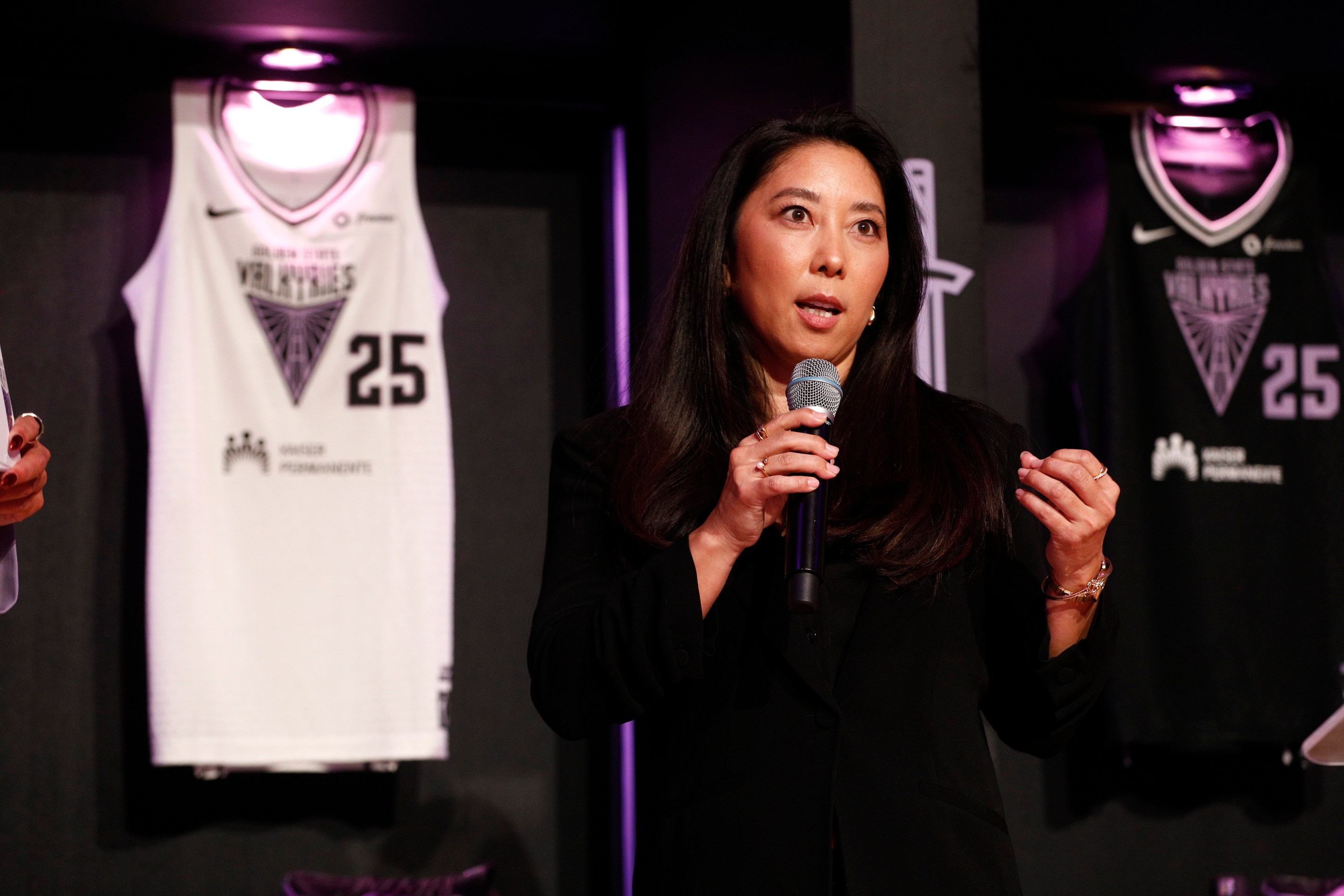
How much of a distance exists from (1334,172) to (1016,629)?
3.31 meters

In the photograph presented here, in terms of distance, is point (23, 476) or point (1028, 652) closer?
point (1028, 652)

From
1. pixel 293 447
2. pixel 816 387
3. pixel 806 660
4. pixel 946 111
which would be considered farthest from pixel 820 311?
pixel 293 447

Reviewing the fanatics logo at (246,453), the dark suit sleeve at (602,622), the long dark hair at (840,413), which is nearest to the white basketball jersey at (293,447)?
the fanatics logo at (246,453)

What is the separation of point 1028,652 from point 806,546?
384 mm

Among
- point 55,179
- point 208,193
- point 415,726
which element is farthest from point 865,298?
point 55,179

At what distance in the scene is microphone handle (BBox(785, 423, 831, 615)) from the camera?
4.08ft

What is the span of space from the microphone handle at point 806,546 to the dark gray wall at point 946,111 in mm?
1191

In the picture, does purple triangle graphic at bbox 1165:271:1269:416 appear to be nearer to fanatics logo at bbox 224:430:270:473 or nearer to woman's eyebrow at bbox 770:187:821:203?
woman's eyebrow at bbox 770:187:821:203

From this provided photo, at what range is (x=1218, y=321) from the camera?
3586 mm

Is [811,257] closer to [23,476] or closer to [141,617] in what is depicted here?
[23,476]

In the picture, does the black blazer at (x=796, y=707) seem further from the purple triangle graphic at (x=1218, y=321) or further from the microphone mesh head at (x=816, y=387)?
the purple triangle graphic at (x=1218, y=321)

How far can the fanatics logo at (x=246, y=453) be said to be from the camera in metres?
3.23

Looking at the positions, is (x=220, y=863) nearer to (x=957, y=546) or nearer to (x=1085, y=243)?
(x=957, y=546)

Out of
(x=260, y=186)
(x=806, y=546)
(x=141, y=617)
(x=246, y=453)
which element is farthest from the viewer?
(x=141, y=617)
